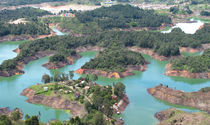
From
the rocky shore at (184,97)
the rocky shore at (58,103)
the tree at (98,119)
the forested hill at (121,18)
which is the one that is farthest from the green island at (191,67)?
the forested hill at (121,18)

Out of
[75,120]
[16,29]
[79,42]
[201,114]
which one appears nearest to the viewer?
[75,120]

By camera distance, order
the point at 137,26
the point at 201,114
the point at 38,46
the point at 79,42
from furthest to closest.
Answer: the point at 137,26 < the point at 79,42 < the point at 38,46 < the point at 201,114

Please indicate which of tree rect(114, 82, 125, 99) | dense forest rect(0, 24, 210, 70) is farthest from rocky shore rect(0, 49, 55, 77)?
tree rect(114, 82, 125, 99)

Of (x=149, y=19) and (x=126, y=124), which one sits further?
(x=149, y=19)

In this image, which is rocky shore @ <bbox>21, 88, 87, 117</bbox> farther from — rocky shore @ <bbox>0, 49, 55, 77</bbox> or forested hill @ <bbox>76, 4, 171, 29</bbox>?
forested hill @ <bbox>76, 4, 171, 29</bbox>

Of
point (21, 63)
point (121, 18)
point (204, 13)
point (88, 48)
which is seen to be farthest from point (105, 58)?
point (204, 13)

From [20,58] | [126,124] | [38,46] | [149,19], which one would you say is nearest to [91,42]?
[38,46]

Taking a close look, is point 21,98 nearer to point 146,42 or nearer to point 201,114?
point 201,114
